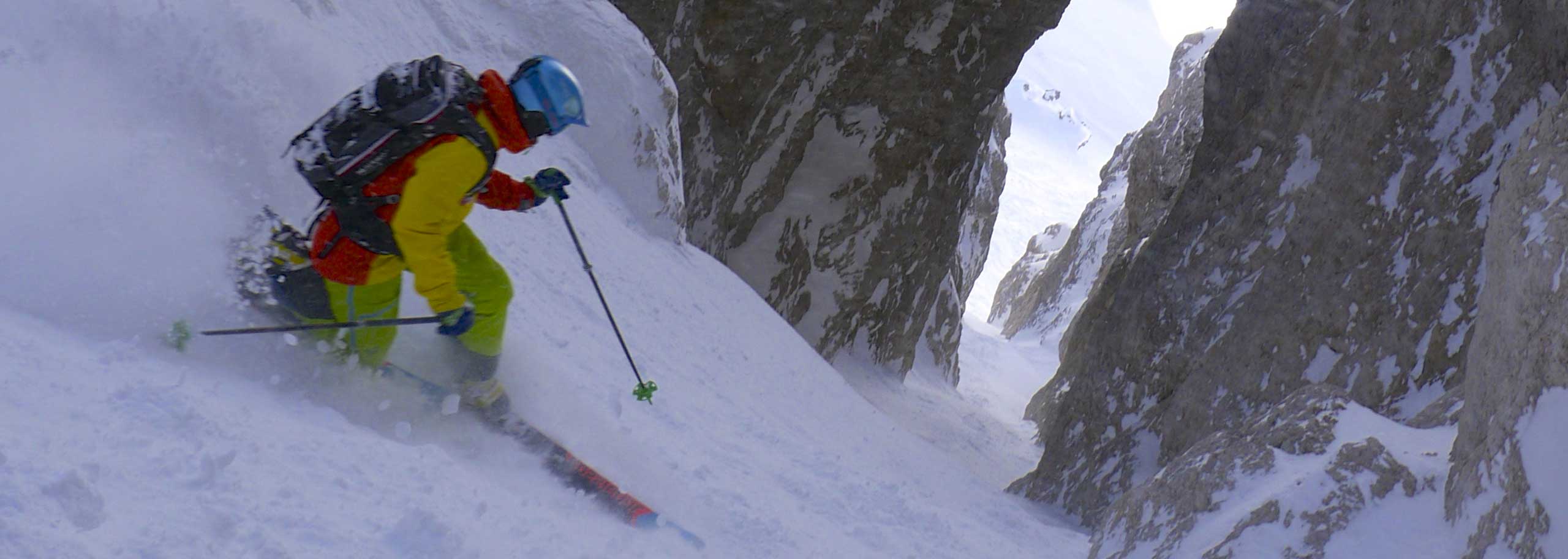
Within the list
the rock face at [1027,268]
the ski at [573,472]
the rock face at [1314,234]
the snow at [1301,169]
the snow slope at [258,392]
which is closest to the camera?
the snow slope at [258,392]

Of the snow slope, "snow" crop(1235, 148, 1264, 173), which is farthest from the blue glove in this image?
"snow" crop(1235, 148, 1264, 173)

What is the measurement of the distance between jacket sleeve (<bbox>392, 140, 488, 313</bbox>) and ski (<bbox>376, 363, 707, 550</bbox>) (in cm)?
31

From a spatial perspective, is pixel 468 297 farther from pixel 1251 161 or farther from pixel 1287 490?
pixel 1251 161

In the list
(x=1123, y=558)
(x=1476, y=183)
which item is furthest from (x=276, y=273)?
(x=1476, y=183)

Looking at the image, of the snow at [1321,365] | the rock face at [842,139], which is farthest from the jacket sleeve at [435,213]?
the rock face at [842,139]

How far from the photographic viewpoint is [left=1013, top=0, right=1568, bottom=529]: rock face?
953 cm

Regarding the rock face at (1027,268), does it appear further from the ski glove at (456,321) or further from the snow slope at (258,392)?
the ski glove at (456,321)

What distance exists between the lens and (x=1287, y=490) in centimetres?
434

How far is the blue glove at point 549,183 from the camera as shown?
5.05 metres

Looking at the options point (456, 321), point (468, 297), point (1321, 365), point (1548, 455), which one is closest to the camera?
point (1548, 455)

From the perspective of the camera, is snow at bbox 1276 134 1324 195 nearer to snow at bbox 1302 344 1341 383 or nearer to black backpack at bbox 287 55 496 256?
snow at bbox 1302 344 1341 383

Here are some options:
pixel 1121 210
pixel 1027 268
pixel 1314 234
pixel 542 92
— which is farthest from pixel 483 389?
pixel 1027 268

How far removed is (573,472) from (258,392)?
1110 millimetres

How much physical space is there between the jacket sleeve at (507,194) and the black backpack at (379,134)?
78cm
